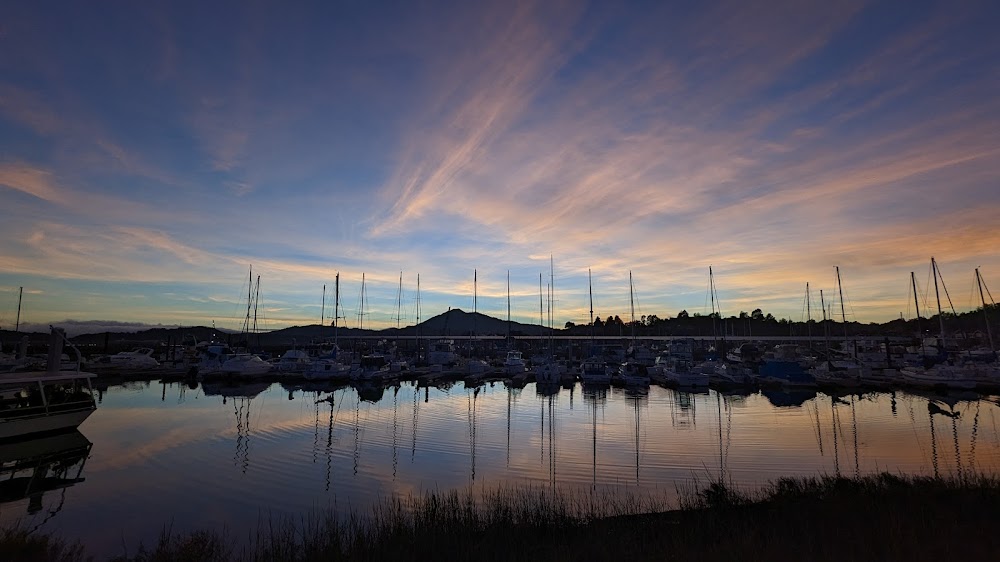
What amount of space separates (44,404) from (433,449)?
765 inches

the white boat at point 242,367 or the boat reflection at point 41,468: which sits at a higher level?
the white boat at point 242,367

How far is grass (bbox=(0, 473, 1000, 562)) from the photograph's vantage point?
30.9ft

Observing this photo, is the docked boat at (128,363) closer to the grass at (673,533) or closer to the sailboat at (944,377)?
the grass at (673,533)

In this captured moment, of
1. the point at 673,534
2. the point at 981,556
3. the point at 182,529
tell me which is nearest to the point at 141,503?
the point at 182,529

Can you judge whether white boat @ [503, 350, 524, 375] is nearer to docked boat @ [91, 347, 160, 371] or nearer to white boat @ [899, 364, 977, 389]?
white boat @ [899, 364, 977, 389]

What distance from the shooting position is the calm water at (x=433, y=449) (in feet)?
55.9

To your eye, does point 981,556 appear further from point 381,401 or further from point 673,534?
point 381,401

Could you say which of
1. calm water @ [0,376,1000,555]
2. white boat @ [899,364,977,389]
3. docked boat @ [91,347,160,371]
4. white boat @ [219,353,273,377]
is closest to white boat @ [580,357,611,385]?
calm water @ [0,376,1000,555]

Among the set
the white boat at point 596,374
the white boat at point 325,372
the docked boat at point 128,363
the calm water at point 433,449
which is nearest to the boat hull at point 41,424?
the calm water at point 433,449

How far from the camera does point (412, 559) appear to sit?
30.3ft

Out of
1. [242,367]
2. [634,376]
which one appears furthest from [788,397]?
[242,367]

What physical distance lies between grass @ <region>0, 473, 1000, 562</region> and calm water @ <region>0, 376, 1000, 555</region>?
11.3 ft

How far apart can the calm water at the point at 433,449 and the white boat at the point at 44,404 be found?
143cm

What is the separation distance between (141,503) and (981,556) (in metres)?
21.6
